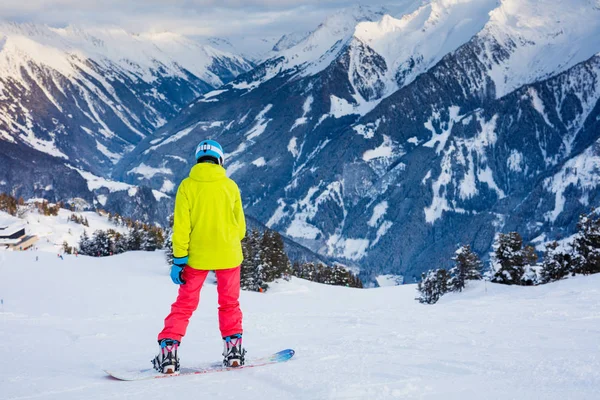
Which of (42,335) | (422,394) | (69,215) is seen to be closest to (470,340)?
(422,394)

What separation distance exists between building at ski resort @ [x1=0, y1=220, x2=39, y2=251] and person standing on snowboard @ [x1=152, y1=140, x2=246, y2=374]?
111m

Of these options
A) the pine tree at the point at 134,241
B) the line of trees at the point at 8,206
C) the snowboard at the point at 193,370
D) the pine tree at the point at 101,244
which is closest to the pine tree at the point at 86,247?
the pine tree at the point at 101,244

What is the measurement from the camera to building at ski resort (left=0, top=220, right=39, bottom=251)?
108562mm

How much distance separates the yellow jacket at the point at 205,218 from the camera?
765 cm

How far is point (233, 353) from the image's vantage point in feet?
26.5

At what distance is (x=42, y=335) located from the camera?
12.4m

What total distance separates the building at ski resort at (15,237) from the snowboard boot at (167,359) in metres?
111

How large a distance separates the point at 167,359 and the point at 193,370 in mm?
416

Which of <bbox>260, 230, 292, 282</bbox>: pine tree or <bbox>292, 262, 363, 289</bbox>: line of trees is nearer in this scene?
<bbox>260, 230, 292, 282</bbox>: pine tree

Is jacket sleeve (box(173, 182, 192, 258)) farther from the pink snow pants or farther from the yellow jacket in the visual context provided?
the pink snow pants

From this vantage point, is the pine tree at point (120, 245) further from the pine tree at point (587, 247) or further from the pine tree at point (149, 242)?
the pine tree at point (587, 247)

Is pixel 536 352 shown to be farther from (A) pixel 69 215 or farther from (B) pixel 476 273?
(A) pixel 69 215

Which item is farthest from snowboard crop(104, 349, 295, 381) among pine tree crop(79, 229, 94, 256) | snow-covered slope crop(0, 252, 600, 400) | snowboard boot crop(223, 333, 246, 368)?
pine tree crop(79, 229, 94, 256)

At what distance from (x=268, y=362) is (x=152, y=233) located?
255 ft
